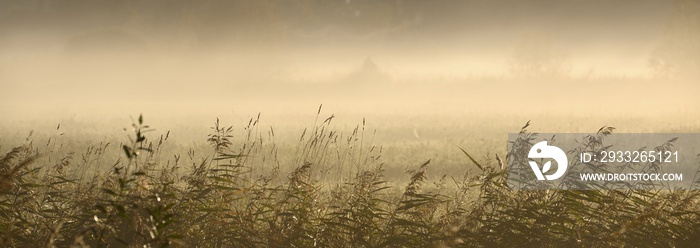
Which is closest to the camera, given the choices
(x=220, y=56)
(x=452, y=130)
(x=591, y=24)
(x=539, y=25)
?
(x=452, y=130)

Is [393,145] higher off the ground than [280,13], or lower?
lower

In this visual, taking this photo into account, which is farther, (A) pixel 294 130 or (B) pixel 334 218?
(A) pixel 294 130

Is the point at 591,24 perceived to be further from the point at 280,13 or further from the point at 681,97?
the point at 280,13

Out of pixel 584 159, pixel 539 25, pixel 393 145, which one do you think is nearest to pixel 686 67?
pixel 539 25

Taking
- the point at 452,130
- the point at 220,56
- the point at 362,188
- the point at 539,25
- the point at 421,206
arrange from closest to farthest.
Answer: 1. the point at 362,188
2. the point at 421,206
3. the point at 452,130
4. the point at 539,25
5. the point at 220,56

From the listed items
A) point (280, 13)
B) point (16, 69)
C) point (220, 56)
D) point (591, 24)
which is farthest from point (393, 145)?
point (591, 24)

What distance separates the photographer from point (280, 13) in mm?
74938

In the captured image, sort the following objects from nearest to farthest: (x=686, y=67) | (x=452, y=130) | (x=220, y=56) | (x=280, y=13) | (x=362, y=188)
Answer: (x=362, y=188), (x=452, y=130), (x=686, y=67), (x=280, y=13), (x=220, y=56)

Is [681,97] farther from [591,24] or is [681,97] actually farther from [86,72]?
[591,24]

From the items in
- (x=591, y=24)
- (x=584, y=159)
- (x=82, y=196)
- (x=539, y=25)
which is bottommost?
(x=82, y=196)

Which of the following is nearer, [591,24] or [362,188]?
[362,188]

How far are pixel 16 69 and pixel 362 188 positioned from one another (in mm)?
118498

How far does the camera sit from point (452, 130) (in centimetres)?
3506

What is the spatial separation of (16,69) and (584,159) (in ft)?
389
